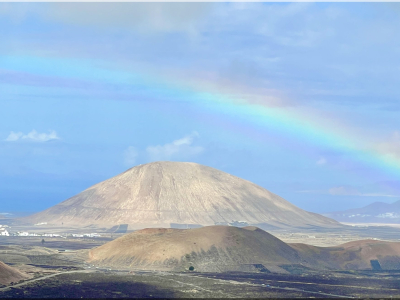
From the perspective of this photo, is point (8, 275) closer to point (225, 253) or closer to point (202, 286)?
point (202, 286)

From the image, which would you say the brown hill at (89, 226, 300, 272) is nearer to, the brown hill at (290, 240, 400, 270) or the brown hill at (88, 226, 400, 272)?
the brown hill at (88, 226, 400, 272)

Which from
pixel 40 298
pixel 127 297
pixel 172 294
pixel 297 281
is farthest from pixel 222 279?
pixel 40 298

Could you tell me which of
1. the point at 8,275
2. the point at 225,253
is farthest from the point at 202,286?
the point at 225,253

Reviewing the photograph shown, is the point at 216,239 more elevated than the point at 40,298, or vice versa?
the point at 216,239

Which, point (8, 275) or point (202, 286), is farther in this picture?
point (202, 286)

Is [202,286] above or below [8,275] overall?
below

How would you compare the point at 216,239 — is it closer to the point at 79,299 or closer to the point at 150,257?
the point at 150,257

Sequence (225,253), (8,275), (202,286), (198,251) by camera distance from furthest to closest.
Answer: (225,253) < (198,251) < (202,286) < (8,275)
